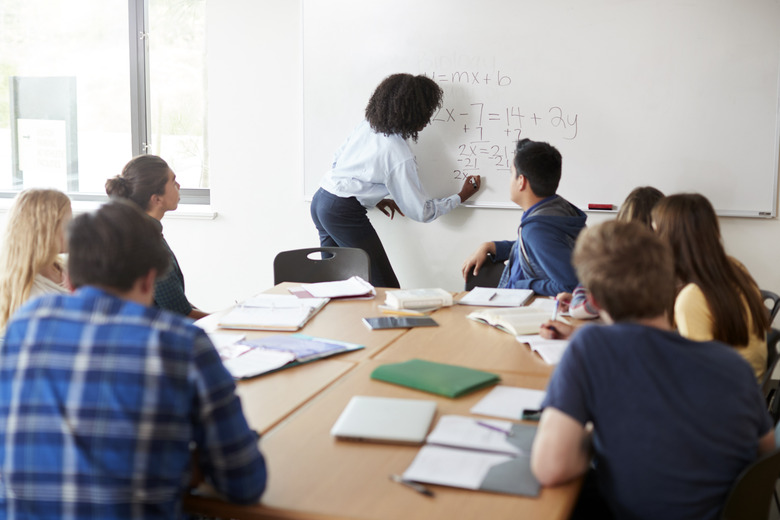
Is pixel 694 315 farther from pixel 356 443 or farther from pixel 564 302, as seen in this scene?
pixel 356 443

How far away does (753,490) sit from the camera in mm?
1440

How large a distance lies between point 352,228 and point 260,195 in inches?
32.2

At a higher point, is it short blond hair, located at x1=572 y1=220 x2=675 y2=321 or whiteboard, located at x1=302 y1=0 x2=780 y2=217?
whiteboard, located at x1=302 y1=0 x2=780 y2=217

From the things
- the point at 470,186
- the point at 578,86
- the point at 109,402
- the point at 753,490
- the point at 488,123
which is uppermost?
the point at 578,86

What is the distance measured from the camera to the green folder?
191 cm

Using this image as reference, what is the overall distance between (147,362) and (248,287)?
3493 mm

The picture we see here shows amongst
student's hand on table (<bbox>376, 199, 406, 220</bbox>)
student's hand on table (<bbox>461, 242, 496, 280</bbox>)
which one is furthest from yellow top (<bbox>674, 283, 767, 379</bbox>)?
student's hand on table (<bbox>376, 199, 406, 220</bbox>)

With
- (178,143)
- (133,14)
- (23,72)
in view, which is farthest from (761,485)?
(23,72)

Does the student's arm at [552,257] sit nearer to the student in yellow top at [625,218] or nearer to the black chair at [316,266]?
the student in yellow top at [625,218]

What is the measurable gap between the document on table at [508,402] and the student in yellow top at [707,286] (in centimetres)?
48

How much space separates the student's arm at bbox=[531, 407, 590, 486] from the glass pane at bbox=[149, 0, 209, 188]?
385 cm

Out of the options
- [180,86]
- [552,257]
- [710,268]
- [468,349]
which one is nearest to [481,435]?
[468,349]

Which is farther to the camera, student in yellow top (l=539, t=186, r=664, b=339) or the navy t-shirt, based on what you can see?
student in yellow top (l=539, t=186, r=664, b=339)

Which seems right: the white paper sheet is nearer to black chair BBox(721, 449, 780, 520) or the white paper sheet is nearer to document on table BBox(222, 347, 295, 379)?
black chair BBox(721, 449, 780, 520)
